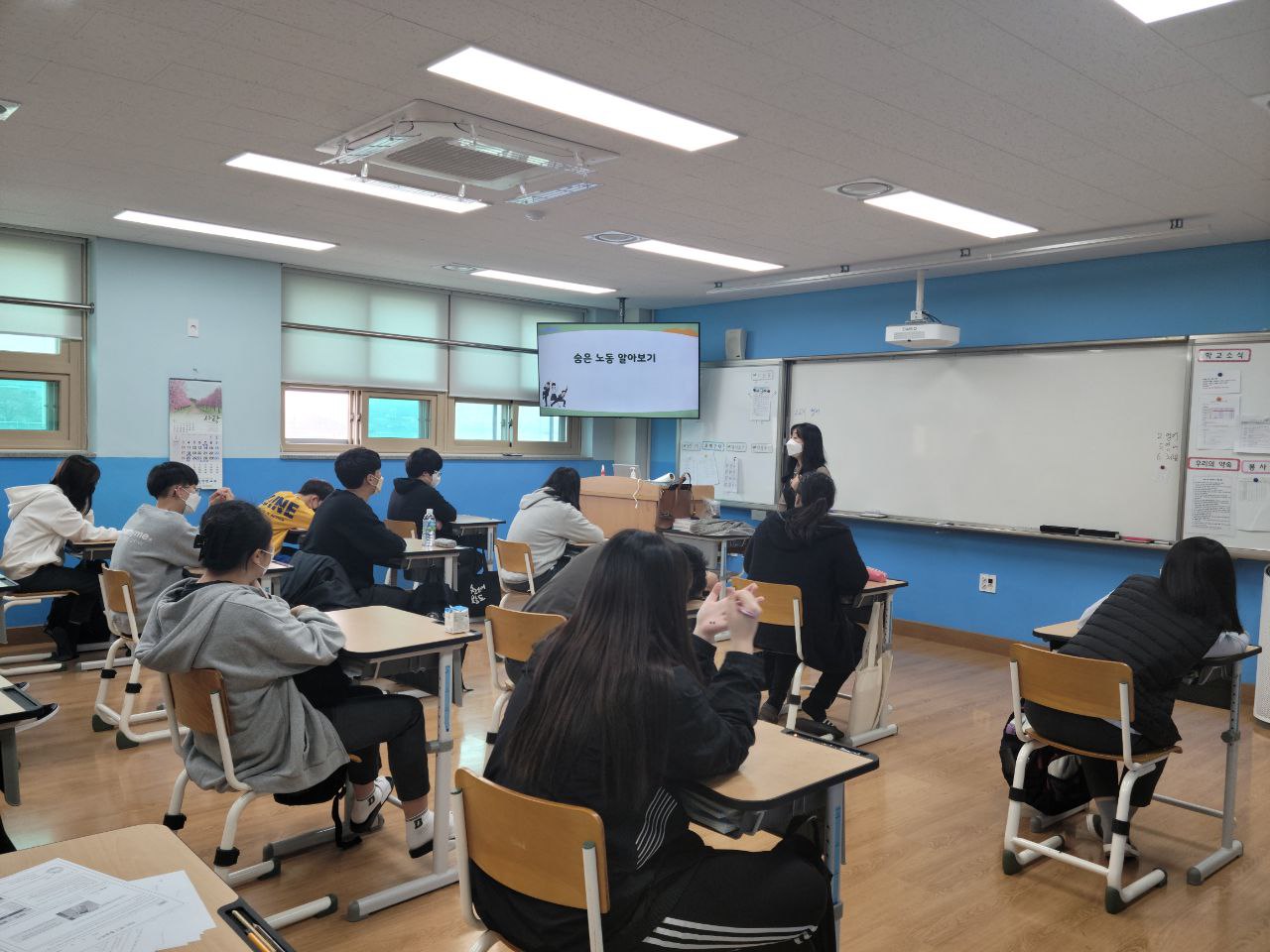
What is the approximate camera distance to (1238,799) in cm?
375

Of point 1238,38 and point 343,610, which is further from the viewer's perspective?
point 343,610

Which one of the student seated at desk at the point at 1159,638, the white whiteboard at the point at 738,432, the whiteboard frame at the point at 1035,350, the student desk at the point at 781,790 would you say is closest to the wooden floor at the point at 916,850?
the student seated at desk at the point at 1159,638

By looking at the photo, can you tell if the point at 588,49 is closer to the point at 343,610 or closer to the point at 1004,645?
the point at 343,610

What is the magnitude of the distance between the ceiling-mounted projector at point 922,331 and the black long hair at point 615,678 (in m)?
4.72

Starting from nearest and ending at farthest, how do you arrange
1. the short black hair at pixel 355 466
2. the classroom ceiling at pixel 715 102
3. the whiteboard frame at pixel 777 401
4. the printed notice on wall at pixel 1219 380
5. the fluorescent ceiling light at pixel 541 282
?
the classroom ceiling at pixel 715 102
the short black hair at pixel 355 466
the printed notice on wall at pixel 1219 380
the fluorescent ceiling light at pixel 541 282
the whiteboard frame at pixel 777 401

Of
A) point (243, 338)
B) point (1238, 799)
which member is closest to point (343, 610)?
point (1238, 799)

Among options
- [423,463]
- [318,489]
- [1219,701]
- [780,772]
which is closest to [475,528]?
[423,463]

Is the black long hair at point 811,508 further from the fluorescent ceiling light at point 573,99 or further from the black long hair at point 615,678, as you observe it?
the black long hair at point 615,678

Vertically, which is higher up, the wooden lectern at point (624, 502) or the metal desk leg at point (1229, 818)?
the wooden lectern at point (624, 502)

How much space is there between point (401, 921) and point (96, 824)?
1338 mm

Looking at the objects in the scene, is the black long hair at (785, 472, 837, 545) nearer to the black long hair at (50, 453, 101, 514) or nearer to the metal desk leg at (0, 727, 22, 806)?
the metal desk leg at (0, 727, 22, 806)

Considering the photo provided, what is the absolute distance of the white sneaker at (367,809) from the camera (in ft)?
10.2

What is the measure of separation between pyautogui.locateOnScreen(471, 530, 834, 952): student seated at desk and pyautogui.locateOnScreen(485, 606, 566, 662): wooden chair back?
1.37 metres

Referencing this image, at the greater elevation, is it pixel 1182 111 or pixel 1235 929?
pixel 1182 111
